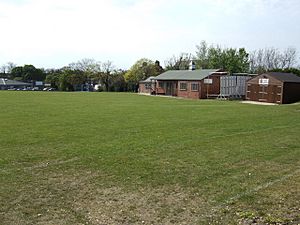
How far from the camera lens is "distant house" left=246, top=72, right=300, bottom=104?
39938 millimetres

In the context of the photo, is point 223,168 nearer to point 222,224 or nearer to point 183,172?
point 183,172

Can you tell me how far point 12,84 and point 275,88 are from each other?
98.6m

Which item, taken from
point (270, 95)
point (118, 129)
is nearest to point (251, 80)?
point (270, 95)

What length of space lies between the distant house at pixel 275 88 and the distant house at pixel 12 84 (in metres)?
93.2

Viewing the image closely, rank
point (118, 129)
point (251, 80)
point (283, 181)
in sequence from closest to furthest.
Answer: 1. point (283, 181)
2. point (118, 129)
3. point (251, 80)

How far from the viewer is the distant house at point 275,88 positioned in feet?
131

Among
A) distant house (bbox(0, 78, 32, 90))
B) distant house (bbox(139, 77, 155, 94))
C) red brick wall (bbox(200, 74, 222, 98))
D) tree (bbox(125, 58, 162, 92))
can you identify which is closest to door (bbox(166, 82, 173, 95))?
distant house (bbox(139, 77, 155, 94))

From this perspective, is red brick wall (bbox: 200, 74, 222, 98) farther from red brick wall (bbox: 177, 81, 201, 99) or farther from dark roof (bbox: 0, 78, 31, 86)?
dark roof (bbox: 0, 78, 31, 86)

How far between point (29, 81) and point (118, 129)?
383 feet

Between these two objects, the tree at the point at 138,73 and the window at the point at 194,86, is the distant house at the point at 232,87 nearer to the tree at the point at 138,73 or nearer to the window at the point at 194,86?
the window at the point at 194,86

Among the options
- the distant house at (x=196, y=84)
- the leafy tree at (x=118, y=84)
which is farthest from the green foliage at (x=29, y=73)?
the distant house at (x=196, y=84)

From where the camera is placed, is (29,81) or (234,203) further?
(29,81)

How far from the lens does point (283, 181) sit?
7.64 metres

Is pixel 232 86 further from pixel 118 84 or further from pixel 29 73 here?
pixel 29 73
